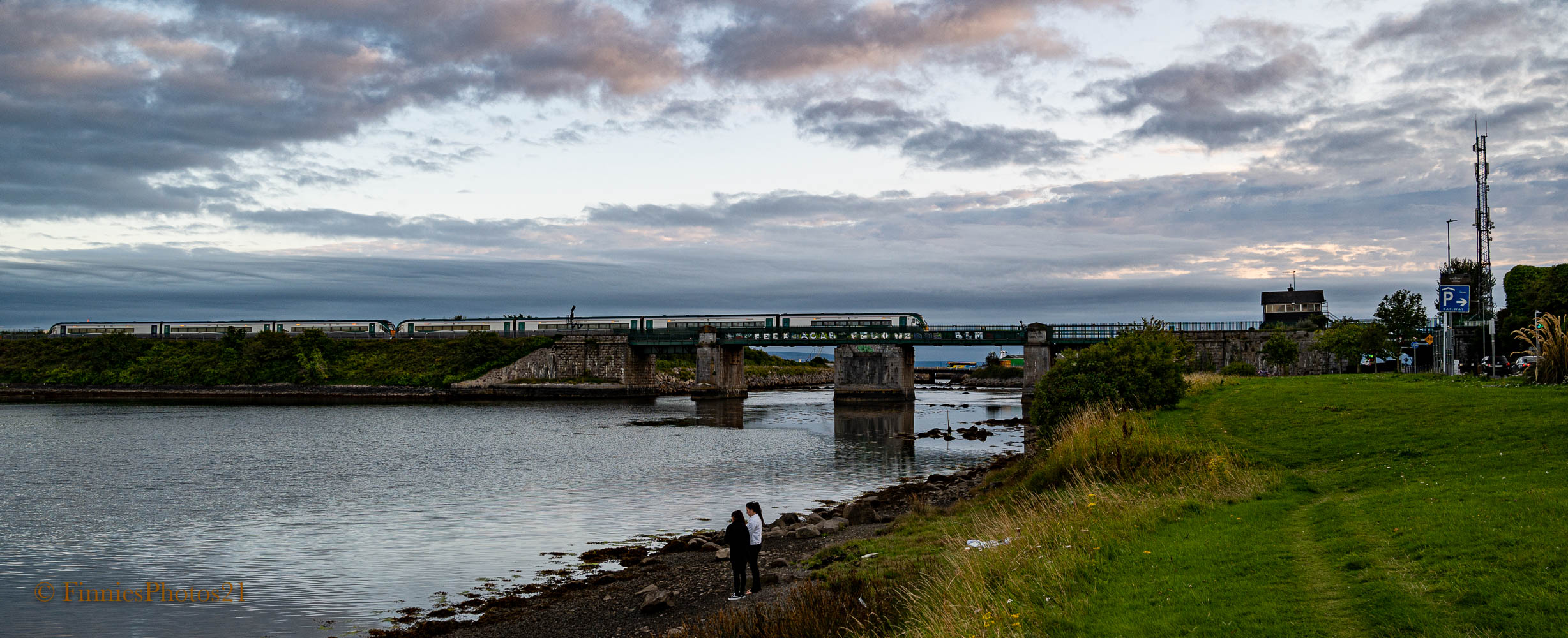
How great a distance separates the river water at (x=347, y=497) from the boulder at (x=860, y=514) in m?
4.92

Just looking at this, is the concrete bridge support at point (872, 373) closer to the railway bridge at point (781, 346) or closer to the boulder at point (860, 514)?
the railway bridge at point (781, 346)

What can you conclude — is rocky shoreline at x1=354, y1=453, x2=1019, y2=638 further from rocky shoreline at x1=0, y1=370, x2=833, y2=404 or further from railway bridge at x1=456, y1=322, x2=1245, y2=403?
rocky shoreline at x1=0, y1=370, x2=833, y2=404

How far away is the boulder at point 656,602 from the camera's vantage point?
1852 cm

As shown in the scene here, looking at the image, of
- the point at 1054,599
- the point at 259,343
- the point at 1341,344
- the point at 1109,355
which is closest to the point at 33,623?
the point at 1054,599

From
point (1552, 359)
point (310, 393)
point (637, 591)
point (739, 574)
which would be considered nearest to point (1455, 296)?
point (1552, 359)

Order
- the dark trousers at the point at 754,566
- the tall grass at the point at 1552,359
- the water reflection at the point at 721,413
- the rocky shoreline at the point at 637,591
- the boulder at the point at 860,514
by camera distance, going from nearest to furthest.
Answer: the rocky shoreline at the point at 637,591 < the dark trousers at the point at 754,566 < the boulder at the point at 860,514 < the tall grass at the point at 1552,359 < the water reflection at the point at 721,413

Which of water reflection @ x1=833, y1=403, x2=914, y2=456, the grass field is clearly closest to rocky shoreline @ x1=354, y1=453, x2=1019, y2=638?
the grass field

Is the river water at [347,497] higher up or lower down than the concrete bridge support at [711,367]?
lower down

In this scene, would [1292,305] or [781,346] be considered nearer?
[781,346]

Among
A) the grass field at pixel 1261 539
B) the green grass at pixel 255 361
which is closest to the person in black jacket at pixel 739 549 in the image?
the grass field at pixel 1261 539

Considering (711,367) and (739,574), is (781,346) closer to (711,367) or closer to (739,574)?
(711,367)

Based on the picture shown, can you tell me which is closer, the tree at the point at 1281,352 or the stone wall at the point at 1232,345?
the tree at the point at 1281,352

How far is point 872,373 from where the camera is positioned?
4235 inches

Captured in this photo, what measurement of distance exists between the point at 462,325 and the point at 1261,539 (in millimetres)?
131234
